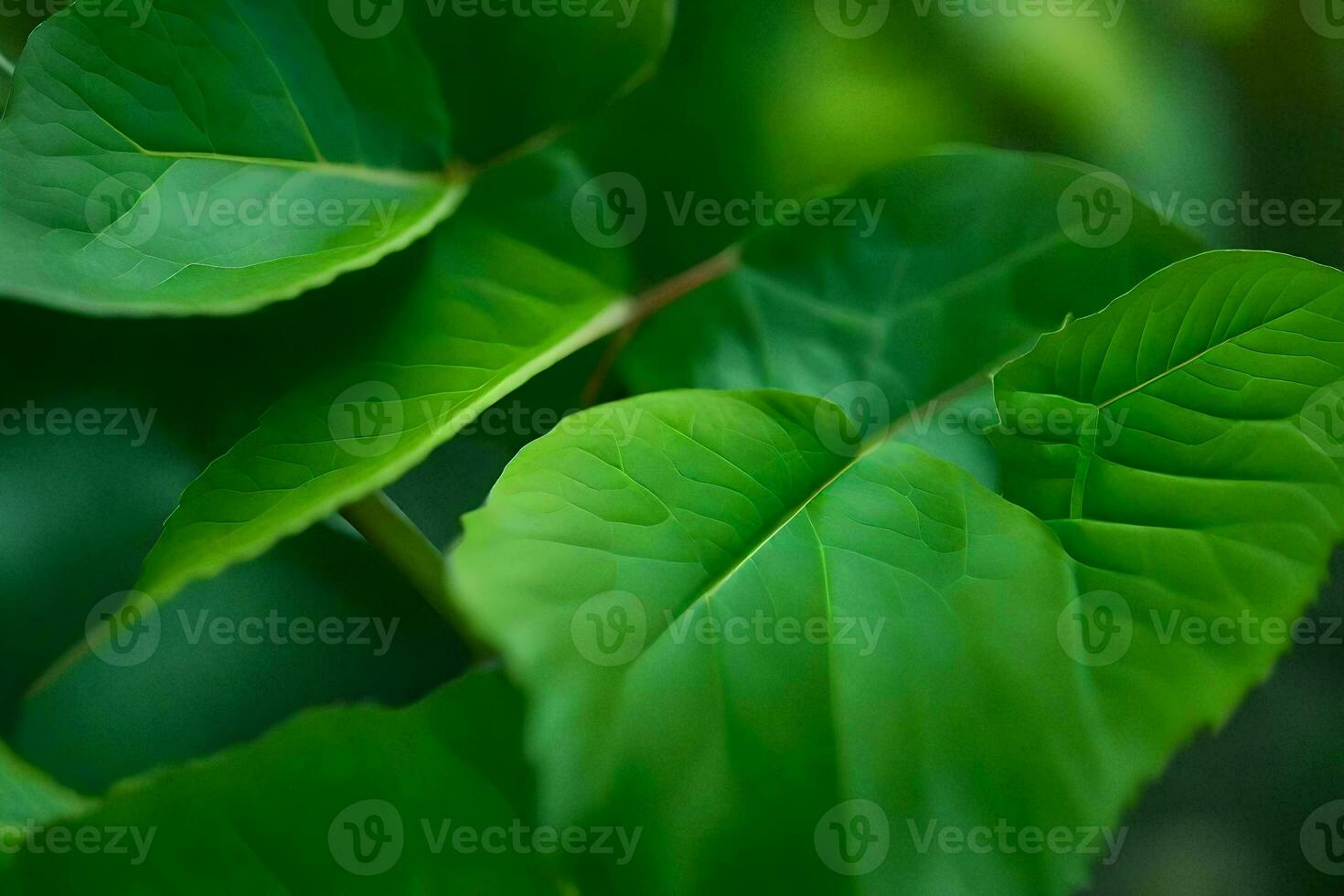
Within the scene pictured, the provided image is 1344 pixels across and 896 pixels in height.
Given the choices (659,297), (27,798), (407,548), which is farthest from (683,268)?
(27,798)

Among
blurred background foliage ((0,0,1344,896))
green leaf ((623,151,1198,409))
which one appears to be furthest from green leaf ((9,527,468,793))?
green leaf ((623,151,1198,409))

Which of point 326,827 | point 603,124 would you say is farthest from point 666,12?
point 326,827

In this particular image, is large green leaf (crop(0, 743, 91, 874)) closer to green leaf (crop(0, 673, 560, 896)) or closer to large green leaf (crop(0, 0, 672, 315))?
green leaf (crop(0, 673, 560, 896))

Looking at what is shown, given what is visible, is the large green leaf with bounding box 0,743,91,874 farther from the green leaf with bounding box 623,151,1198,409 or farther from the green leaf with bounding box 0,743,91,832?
the green leaf with bounding box 623,151,1198,409

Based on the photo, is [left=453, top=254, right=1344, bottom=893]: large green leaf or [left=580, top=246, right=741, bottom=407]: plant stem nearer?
[left=453, top=254, right=1344, bottom=893]: large green leaf

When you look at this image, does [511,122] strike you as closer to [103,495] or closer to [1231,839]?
[103,495]

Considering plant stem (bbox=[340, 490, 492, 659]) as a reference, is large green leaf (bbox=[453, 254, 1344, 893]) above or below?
above

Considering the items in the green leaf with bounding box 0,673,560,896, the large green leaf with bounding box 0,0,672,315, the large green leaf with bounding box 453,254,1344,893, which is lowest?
the green leaf with bounding box 0,673,560,896

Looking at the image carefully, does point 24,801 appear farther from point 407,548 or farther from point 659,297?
point 659,297
